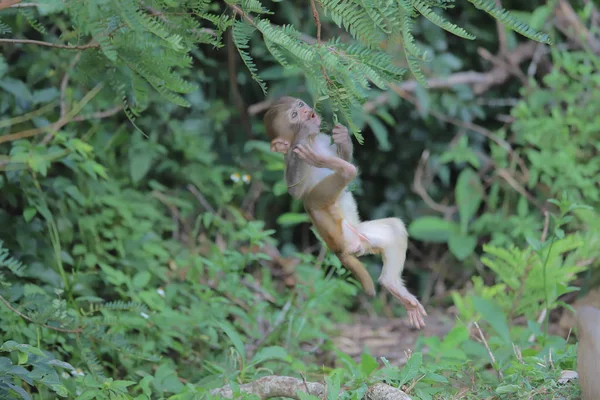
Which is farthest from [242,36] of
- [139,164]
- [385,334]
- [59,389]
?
[385,334]

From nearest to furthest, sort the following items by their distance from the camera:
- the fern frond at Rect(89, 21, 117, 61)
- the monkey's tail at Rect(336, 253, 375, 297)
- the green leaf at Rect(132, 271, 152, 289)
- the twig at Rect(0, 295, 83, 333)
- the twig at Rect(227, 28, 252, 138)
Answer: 1. the fern frond at Rect(89, 21, 117, 61)
2. the monkey's tail at Rect(336, 253, 375, 297)
3. the twig at Rect(0, 295, 83, 333)
4. the green leaf at Rect(132, 271, 152, 289)
5. the twig at Rect(227, 28, 252, 138)

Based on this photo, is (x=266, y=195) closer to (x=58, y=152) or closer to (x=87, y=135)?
(x=87, y=135)

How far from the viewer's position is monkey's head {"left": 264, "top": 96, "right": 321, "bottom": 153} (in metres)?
3.18

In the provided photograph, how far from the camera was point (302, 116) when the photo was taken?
3.19 meters

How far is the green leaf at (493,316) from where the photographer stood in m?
4.16

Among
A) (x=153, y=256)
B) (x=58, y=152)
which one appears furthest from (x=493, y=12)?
(x=153, y=256)

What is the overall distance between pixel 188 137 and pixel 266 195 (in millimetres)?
870

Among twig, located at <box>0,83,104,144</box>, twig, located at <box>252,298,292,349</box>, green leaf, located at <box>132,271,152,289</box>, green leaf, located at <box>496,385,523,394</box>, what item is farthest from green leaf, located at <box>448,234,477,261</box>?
green leaf, located at <box>496,385,523,394</box>

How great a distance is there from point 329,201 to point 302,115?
A: 356 millimetres

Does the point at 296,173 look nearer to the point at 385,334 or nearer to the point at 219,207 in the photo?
the point at 219,207

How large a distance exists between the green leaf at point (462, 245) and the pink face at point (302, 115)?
3512 millimetres

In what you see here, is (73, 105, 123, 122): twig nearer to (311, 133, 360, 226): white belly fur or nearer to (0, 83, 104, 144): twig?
(0, 83, 104, 144): twig

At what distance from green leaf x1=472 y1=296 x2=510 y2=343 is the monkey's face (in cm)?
167

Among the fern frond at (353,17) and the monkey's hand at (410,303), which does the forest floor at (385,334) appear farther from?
the fern frond at (353,17)
